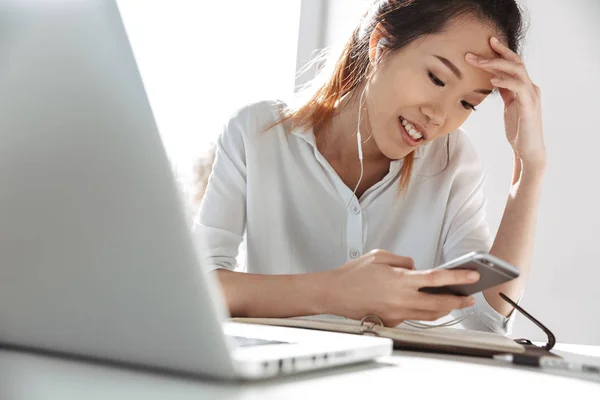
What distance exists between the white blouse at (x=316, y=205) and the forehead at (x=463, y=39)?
338 mm

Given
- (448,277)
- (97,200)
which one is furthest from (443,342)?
(97,200)

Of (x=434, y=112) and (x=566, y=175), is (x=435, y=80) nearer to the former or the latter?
(x=434, y=112)

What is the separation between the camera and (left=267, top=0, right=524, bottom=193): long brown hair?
1.55 m

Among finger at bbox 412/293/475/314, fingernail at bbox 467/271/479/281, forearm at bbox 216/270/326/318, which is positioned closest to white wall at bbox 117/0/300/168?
forearm at bbox 216/270/326/318

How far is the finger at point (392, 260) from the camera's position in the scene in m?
1.08

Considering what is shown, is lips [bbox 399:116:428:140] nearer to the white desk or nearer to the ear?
the ear

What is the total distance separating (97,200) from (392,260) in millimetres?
765

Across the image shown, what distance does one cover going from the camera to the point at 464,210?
1.79 metres

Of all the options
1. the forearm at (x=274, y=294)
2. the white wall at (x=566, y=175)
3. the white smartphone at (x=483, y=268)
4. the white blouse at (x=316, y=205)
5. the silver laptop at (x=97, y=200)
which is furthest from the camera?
the white wall at (x=566, y=175)

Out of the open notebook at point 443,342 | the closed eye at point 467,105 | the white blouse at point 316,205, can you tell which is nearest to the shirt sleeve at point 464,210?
the white blouse at point 316,205

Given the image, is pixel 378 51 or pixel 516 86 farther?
pixel 378 51

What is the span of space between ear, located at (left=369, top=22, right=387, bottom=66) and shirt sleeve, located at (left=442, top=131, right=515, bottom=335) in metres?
0.36

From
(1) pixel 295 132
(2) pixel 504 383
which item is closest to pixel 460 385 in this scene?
(2) pixel 504 383

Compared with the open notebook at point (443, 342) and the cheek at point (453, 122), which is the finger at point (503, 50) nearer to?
the cheek at point (453, 122)
